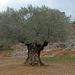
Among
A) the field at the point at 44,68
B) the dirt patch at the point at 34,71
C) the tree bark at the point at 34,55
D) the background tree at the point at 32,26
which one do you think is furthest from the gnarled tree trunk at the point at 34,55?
the background tree at the point at 32,26

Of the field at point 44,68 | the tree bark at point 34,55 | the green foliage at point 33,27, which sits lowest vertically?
the field at point 44,68

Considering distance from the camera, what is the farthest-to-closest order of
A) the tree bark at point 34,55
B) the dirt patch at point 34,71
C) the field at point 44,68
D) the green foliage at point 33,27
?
the tree bark at point 34,55
the green foliage at point 33,27
the field at point 44,68
the dirt patch at point 34,71

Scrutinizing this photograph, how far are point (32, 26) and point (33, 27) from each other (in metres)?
0.15

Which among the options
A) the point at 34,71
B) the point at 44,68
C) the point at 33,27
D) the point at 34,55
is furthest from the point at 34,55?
the point at 33,27

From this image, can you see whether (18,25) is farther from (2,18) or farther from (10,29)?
(2,18)

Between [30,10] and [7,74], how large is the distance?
743 centimetres

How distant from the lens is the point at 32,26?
38.4ft

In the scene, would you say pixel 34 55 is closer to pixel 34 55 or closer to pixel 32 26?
pixel 34 55

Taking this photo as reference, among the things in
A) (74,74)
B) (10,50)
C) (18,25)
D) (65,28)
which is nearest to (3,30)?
(18,25)

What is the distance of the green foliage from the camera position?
1167 cm

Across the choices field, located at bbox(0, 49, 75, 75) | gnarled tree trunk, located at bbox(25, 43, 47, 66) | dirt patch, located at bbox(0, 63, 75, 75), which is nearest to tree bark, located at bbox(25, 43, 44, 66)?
gnarled tree trunk, located at bbox(25, 43, 47, 66)

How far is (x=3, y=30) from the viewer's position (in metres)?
12.2

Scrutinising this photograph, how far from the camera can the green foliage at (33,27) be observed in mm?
11672

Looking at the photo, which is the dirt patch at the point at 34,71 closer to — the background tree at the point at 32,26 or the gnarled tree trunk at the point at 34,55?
the gnarled tree trunk at the point at 34,55
